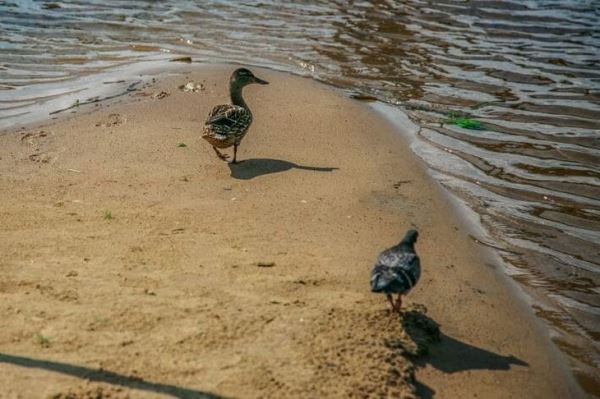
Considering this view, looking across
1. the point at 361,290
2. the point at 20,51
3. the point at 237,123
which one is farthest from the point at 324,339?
the point at 20,51

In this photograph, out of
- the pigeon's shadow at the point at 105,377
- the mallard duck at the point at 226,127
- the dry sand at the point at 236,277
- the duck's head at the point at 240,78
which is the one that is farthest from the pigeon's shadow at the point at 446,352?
the duck's head at the point at 240,78

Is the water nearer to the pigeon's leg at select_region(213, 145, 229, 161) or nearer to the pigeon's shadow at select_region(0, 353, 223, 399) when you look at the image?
the pigeon's leg at select_region(213, 145, 229, 161)

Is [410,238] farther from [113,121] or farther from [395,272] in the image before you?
[113,121]

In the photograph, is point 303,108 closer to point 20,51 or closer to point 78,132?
point 78,132

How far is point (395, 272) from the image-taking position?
528cm

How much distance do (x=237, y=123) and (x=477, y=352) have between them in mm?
4133

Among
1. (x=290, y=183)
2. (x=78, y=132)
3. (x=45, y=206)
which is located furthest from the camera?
(x=78, y=132)

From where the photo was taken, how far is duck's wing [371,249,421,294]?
5.18 m

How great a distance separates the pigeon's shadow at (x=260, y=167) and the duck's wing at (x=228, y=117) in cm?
44

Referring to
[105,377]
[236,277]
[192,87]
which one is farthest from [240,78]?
[105,377]

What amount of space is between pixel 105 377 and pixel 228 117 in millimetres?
4613

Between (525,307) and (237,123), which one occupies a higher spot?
(237,123)

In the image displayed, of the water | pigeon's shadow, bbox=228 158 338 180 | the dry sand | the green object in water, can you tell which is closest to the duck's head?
the dry sand

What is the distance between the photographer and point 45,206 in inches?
279
